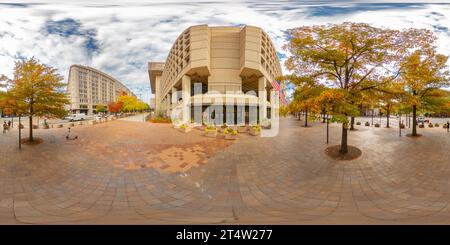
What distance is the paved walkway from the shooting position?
145 inches

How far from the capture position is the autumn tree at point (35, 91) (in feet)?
28.9

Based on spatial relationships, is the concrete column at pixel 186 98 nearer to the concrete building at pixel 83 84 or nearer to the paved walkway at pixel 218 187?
the concrete building at pixel 83 84

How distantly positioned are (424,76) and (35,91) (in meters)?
17.1

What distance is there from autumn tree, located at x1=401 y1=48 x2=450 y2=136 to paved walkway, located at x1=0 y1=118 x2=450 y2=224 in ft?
9.89

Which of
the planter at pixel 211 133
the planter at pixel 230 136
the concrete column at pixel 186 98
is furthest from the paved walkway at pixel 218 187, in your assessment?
Result: the concrete column at pixel 186 98

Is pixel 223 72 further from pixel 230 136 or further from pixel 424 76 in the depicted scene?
pixel 424 76

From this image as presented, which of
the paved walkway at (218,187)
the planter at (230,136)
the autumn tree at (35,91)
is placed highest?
the autumn tree at (35,91)

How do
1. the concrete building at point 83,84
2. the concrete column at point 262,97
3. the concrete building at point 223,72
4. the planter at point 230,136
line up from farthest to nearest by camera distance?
the concrete column at point 262,97 → the concrete building at point 223,72 → the planter at point 230,136 → the concrete building at point 83,84

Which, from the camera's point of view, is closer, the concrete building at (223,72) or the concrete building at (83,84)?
the concrete building at (83,84)

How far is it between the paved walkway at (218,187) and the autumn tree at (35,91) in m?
2.09

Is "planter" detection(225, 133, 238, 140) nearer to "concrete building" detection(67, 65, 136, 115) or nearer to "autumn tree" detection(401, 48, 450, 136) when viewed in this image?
"concrete building" detection(67, 65, 136, 115)

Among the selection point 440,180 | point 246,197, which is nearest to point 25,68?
point 246,197

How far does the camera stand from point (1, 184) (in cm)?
491

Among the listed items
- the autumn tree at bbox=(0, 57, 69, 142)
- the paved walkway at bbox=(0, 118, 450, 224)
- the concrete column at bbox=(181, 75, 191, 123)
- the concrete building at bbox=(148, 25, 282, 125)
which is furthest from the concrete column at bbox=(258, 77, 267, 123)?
the autumn tree at bbox=(0, 57, 69, 142)
